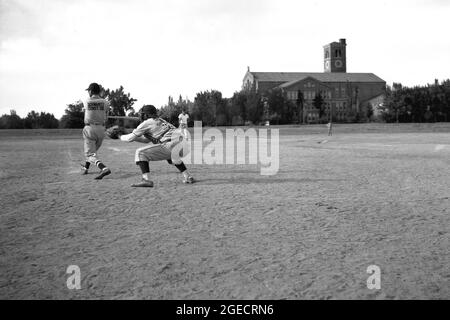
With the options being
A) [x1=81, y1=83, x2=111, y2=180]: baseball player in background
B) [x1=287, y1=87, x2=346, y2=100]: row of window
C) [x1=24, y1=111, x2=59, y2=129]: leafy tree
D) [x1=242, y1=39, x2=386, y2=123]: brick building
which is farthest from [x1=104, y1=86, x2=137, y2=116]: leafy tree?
[x1=287, y1=87, x2=346, y2=100]: row of window

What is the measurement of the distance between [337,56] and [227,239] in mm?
160179

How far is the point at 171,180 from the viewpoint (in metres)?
8.50

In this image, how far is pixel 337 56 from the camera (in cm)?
15625

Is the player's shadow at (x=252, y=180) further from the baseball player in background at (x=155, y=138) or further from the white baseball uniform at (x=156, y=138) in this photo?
the white baseball uniform at (x=156, y=138)

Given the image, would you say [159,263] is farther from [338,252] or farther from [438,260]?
[438,260]

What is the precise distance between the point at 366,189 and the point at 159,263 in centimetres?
455

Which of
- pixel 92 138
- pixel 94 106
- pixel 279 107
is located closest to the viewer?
pixel 94 106

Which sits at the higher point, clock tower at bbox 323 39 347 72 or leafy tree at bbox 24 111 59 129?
clock tower at bbox 323 39 347 72

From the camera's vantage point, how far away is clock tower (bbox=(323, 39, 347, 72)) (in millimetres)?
155000

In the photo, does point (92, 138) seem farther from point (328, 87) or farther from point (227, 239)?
point (328, 87)

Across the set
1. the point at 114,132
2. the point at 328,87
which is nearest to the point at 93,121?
the point at 114,132

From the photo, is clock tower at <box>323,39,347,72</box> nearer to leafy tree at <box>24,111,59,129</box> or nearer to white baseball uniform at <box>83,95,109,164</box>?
leafy tree at <box>24,111,59,129</box>

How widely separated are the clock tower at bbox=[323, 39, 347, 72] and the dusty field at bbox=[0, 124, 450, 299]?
154 metres
